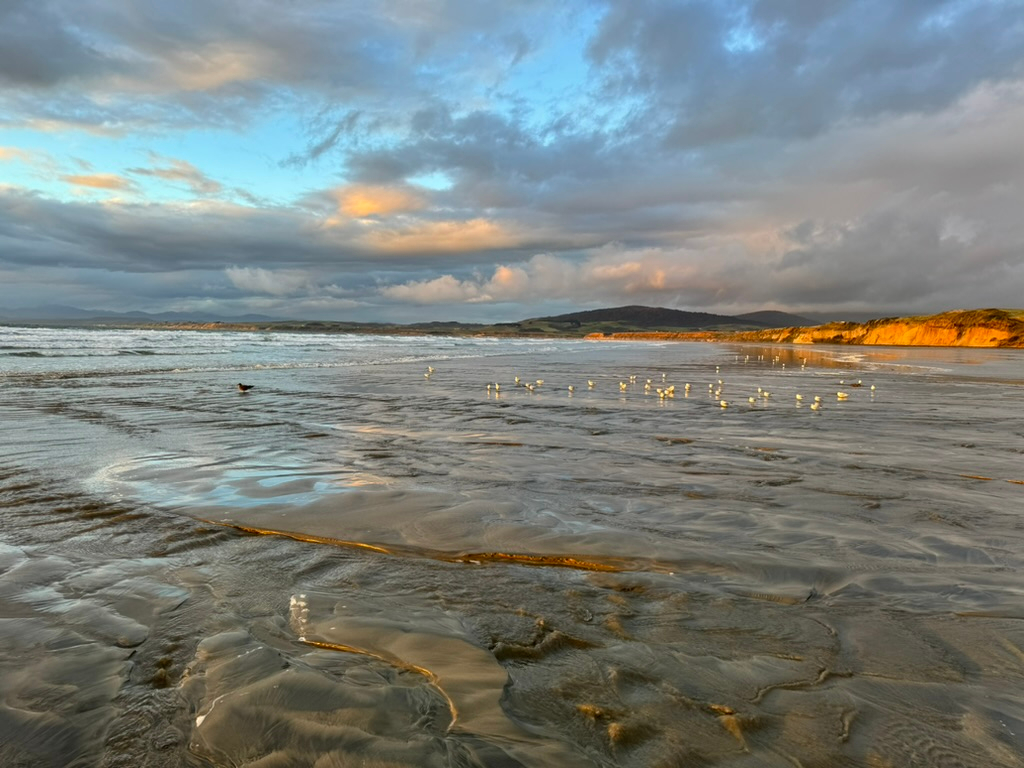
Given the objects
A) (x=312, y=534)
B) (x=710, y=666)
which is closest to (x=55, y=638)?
(x=312, y=534)

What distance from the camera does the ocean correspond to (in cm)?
315

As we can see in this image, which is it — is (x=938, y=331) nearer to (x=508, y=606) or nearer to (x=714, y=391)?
(x=714, y=391)

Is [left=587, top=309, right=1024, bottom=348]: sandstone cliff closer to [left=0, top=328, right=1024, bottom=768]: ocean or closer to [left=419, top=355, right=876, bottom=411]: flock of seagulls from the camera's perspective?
[left=419, top=355, right=876, bottom=411]: flock of seagulls

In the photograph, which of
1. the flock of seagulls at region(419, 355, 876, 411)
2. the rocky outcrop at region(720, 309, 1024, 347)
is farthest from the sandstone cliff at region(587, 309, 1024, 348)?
the flock of seagulls at region(419, 355, 876, 411)

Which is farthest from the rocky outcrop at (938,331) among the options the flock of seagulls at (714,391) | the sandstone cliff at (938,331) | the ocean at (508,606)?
the ocean at (508,606)

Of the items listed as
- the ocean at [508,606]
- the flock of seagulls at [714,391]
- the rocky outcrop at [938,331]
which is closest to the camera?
the ocean at [508,606]

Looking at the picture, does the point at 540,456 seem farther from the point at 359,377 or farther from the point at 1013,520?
the point at 359,377

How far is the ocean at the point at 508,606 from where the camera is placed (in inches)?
124

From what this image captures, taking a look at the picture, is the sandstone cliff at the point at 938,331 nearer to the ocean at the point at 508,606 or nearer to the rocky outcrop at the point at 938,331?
the rocky outcrop at the point at 938,331

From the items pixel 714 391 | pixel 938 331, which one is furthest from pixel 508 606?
pixel 938 331

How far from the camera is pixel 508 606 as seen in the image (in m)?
4.71

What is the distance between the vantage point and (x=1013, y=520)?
6.92 m

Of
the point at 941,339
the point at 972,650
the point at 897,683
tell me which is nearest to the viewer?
the point at 897,683

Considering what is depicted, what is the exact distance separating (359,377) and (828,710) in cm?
2821
